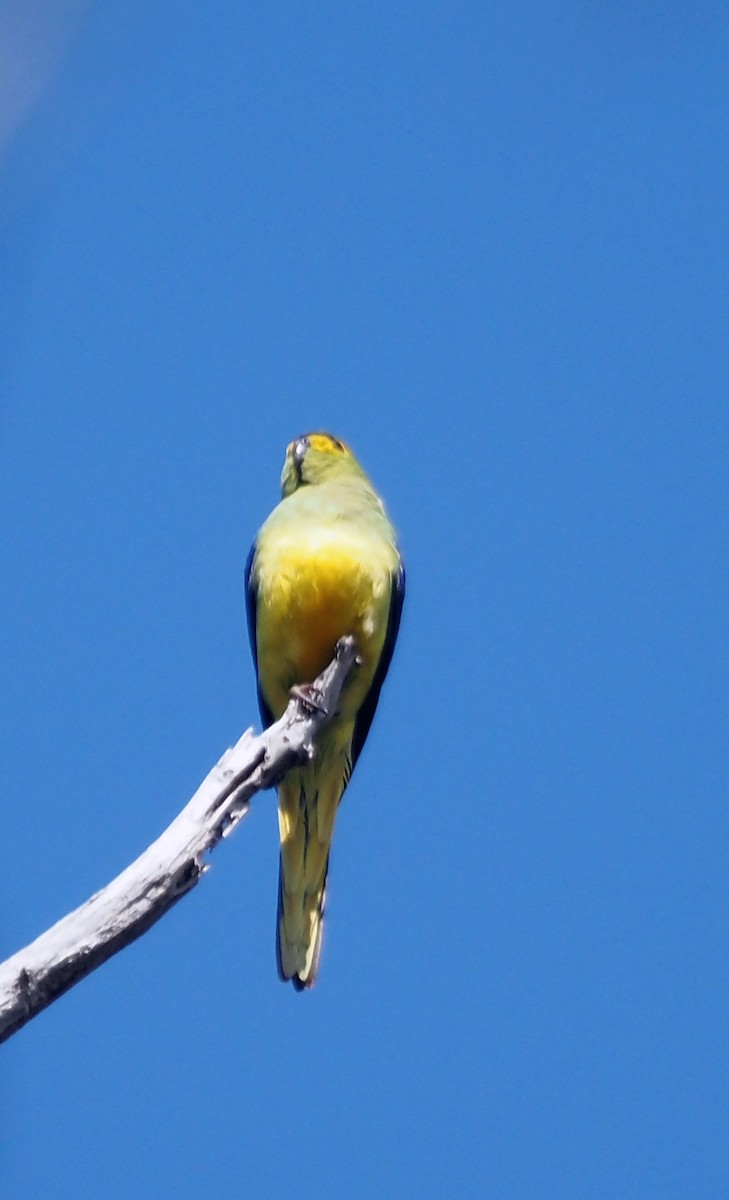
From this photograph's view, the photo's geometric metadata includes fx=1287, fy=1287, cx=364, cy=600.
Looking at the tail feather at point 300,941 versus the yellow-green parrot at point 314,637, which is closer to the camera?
the tail feather at point 300,941

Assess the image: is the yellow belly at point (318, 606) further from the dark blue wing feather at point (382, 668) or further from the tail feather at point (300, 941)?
the tail feather at point (300, 941)

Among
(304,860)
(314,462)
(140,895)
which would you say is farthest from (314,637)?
(140,895)

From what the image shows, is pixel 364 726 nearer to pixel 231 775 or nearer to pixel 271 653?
pixel 271 653

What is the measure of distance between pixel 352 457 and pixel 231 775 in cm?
393

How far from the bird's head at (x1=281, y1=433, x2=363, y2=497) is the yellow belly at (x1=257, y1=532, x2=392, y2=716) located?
119 centimetres

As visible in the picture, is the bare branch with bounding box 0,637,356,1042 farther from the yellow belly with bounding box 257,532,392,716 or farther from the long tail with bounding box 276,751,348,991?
the long tail with bounding box 276,751,348,991

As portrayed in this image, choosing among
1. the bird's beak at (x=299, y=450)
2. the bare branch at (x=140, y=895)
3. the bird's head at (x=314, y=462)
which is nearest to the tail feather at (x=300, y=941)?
the bare branch at (x=140, y=895)

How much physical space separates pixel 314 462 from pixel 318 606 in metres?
1.73

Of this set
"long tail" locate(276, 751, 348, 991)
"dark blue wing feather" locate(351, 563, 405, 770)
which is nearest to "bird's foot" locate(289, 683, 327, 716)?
"long tail" locate(276, 751, 348, 991)

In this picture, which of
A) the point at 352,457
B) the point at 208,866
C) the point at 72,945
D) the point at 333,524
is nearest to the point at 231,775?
the point at 208,866

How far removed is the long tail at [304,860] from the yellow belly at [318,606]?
413mm

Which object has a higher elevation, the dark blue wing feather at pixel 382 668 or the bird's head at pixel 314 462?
the bird's head at pixel 314 462

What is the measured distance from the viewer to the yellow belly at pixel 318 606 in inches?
258

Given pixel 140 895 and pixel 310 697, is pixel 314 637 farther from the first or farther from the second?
pixel 140 895
